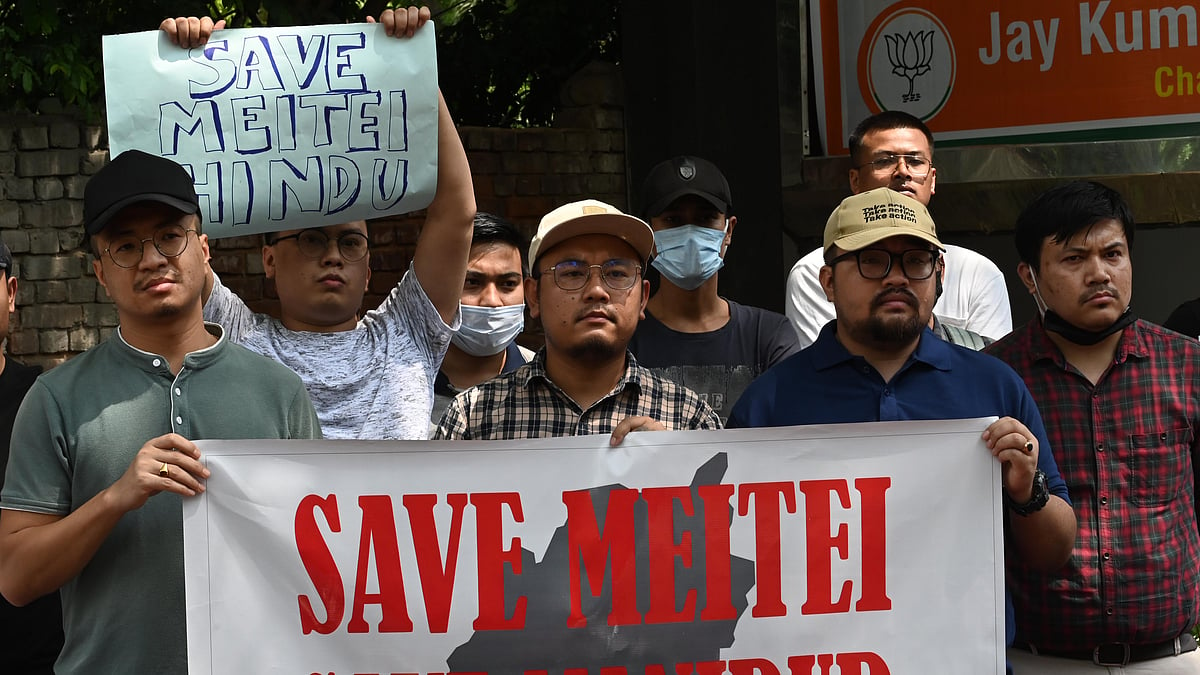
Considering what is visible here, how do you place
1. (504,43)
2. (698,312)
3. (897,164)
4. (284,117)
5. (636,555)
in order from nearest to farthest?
(636,555)
(284,117)
(698,312)
(897,164)
(504,43)

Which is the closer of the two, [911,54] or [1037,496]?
[1037,496]

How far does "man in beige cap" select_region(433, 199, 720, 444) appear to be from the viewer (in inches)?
130

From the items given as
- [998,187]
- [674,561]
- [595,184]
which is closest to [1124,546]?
[674,561]

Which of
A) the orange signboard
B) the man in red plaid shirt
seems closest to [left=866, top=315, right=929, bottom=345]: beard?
the man in red plaid shirt

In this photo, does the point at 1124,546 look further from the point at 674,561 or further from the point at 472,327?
the point at 472,327

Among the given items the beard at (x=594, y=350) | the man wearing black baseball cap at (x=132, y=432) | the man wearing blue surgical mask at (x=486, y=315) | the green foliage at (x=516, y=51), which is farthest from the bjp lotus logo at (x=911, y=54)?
the man wearing black baseball cap at (x=132, y=432)

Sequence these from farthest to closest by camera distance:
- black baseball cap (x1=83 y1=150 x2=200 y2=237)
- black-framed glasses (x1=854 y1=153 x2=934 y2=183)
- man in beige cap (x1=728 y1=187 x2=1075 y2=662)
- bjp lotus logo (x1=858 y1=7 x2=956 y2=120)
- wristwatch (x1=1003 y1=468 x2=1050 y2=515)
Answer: bjp lotus logo (x1=858 y1=7 x2=956 y2=120) < black-framed glasses (x1=854 y1=153 x2=934 y2=183) < man in beige cap (x1=728 y1=187 x2=1075 y2=662) < wristwatch (x1=1003 y1=468 x2=1050 y2=515) < black baseball cap (x1=83 y1=150 x2=200 y2=237)

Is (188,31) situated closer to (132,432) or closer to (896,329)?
(132,432)

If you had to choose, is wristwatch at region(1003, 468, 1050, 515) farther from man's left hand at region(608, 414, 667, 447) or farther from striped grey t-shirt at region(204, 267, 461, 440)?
striped grey t-shirt at region(204, 267, 461, 440)

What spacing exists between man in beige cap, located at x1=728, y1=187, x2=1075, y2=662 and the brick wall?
4141 mm

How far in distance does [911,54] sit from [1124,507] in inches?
154

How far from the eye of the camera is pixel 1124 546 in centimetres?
344

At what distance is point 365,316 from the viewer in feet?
12.1

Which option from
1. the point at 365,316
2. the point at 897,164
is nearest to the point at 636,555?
the point at 365,316
